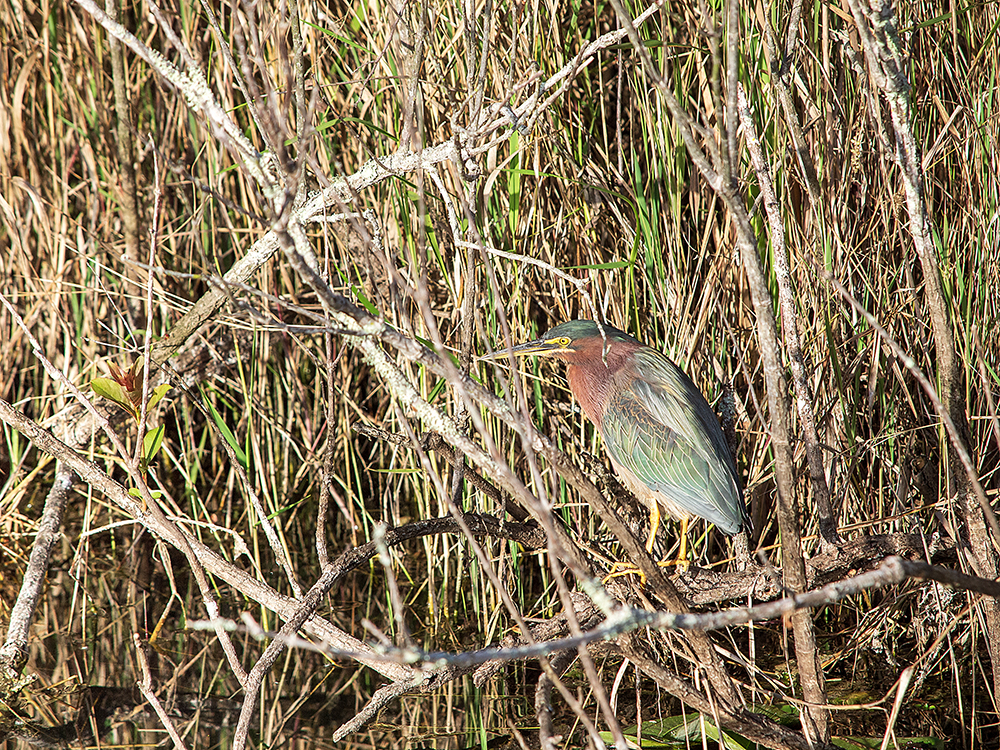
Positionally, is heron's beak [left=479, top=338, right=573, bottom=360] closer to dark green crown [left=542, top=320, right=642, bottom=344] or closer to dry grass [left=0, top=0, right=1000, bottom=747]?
dark green crown [left=542, top=320, right=642, bottom=344]

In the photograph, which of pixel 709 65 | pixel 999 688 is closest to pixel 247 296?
pixel 709 65

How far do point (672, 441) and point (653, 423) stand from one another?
0.07 metres

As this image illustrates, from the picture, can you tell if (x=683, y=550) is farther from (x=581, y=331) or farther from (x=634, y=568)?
(x=581, y=331)

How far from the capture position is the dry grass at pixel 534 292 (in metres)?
2.28

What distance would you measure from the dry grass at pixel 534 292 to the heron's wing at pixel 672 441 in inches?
6.6

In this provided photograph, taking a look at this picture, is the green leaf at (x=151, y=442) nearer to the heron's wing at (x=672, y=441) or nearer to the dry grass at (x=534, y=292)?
the dry grass at (x=534, y=292)

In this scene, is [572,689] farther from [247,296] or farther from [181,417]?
[181,417]

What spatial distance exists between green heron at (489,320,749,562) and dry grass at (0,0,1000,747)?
170 millimetres

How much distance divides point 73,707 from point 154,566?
0.82m

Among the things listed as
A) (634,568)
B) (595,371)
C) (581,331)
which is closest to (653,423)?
(595,371)

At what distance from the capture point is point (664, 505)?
8.38 feet

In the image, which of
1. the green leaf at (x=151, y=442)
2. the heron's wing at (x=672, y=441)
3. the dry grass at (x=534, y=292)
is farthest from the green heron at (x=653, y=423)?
the green leaf at (x=151, y=442)

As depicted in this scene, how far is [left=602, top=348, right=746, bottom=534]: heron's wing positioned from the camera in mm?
2349

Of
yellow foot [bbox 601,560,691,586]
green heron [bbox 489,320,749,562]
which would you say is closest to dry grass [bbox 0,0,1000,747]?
yellow foot [bbox 601,560,691,586]
